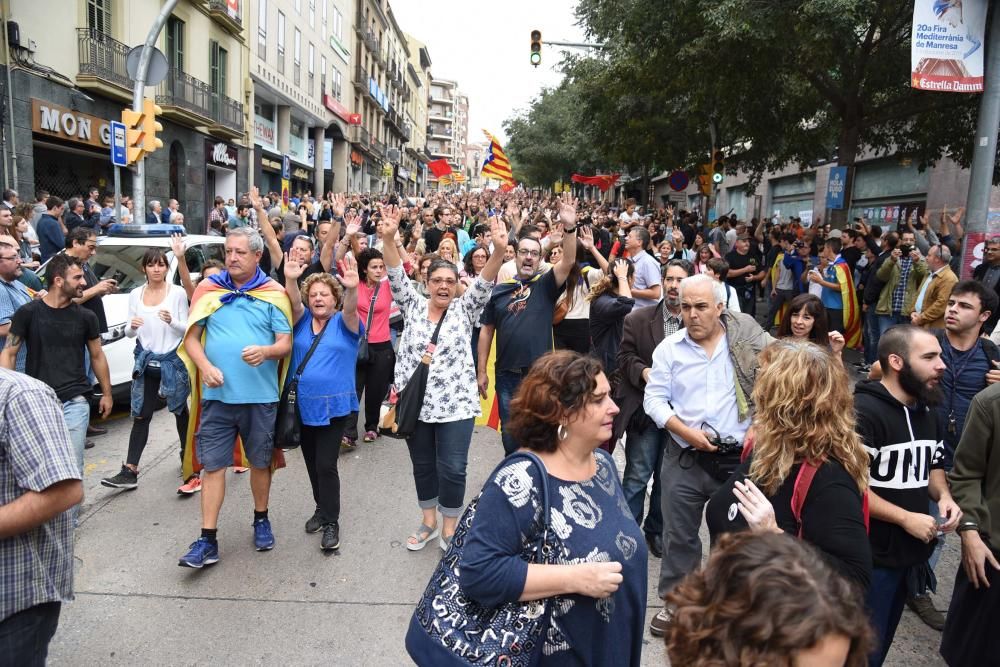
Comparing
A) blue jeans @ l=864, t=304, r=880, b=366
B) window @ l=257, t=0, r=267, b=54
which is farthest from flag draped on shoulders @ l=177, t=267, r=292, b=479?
window @ l=257, t=0, r=267, b=54

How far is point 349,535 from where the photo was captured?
473 cm

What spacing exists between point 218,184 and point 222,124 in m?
3.25

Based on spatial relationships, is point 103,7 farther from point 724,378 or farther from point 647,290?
point 724,378

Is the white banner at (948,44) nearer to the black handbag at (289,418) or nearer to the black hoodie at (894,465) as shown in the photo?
the black hoodie at (894,465)

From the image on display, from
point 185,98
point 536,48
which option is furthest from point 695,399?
point 185,98

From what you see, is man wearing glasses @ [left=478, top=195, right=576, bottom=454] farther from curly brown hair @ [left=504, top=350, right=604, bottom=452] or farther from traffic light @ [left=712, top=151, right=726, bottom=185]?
traffic light @ [left=712, top=151, right=726, bottom=185]

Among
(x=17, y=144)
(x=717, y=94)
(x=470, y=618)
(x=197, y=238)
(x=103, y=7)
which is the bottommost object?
(x=470, y=618)

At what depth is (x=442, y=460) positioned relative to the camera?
4414mm

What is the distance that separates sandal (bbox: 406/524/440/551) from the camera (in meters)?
4.53

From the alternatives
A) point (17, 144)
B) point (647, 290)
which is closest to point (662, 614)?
point (647, 290)

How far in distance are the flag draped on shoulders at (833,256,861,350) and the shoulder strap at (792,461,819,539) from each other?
812cm

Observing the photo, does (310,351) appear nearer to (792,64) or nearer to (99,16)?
(792,64)

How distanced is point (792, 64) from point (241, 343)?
11581 millimetres

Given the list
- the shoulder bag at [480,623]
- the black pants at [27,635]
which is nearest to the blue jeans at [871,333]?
the shoulder bag at [480,623]
